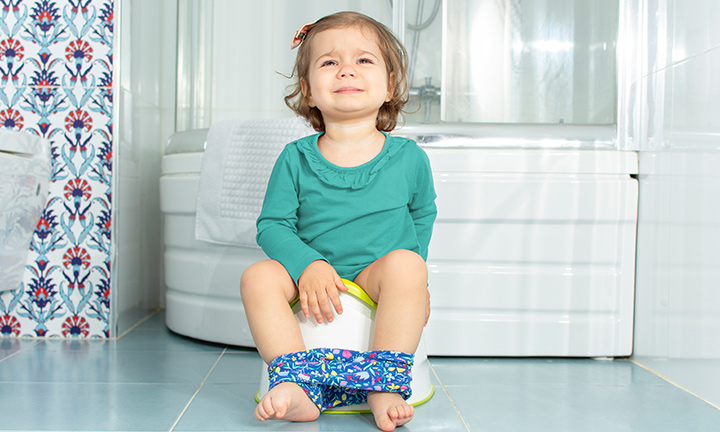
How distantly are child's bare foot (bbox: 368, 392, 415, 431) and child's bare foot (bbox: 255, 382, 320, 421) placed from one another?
9 centimetres

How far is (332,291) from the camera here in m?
0.88

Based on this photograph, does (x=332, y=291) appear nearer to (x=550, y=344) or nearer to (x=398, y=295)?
(x=398, y=295)

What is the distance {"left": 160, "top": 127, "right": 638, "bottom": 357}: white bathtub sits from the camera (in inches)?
52.7

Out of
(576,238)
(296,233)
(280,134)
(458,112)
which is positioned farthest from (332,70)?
(458,112)

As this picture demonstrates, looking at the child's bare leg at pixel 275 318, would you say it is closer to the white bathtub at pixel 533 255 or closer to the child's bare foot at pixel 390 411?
the child's bare foot at pixel 390 411

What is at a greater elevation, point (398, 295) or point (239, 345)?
point (398, 295)

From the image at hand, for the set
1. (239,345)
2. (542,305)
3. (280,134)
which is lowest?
(239,345)

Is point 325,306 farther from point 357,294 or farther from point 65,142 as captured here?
point 65,142

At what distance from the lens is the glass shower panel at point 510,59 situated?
1.72m

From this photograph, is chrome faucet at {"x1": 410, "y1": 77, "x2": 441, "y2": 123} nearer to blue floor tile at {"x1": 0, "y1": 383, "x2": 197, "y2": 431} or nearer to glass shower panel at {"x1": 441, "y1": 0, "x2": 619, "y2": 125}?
glass shower panel at {"x1": 441, "y1": 0, "x2": 619, "y2": 125}

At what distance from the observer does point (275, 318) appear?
2.88 ft

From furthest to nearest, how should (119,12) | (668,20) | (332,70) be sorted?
(119,12), (668,20), (332,70)

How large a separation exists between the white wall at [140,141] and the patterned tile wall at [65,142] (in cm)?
3

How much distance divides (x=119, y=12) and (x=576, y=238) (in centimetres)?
117
